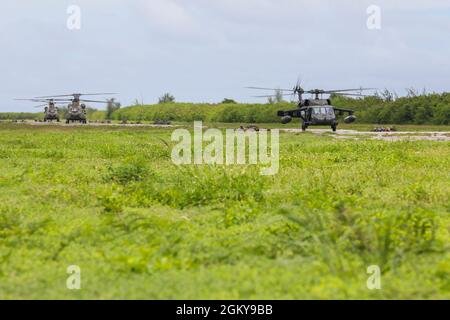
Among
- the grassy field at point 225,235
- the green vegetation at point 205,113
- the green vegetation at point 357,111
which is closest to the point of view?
the grassy field at point 225,235

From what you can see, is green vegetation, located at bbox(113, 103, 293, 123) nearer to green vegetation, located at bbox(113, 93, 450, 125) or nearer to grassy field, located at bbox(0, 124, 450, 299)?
green vegetation, located at bbox(113, 93, 450, 125)

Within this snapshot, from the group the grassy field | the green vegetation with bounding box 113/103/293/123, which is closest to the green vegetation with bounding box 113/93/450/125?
the green vegetation with bounding box 113/103/293/123

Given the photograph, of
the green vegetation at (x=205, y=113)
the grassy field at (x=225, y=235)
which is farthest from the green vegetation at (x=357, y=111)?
the grassy field at (x=225, y=235)

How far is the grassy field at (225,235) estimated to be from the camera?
23.3 ft

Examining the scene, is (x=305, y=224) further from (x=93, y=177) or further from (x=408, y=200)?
(x=93, y=177)

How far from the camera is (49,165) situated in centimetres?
1898

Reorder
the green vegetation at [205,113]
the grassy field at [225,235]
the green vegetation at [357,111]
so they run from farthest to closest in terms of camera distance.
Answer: the green vegetation at [205,113], the green vegetation at [357,111], the grassy field at [225,235]

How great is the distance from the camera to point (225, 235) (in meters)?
9.39

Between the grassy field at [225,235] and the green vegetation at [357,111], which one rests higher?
the green vegetation at [357,111]

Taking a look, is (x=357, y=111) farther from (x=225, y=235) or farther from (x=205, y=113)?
(x=225, y=235)

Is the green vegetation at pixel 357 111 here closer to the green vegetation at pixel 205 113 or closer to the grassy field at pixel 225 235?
the green vegetation at pixel 205 113

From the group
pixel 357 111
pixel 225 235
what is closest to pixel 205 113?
pixel 357 111

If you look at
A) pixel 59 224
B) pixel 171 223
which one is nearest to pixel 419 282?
pixel 171 223

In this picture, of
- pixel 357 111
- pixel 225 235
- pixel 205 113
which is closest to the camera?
pixel 225 235
